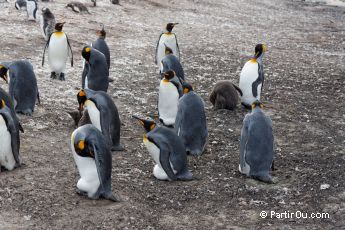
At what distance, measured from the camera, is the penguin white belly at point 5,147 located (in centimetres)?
541

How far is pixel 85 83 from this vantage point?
8078 millimetres

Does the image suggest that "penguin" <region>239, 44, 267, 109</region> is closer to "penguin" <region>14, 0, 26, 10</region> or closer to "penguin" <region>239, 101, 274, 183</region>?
"penguin" <region>239, 101, 274, 183</region>

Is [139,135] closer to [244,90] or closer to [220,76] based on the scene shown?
[244,90]

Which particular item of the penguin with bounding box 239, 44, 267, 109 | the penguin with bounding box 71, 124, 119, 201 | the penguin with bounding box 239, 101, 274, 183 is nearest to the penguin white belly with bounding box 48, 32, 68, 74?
the penguin with bounding box 239, 44, 267, 109

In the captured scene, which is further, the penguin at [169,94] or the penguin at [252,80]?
the penguin at [252,80]

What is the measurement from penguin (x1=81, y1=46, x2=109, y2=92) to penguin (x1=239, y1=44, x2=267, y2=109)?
7.35 feet

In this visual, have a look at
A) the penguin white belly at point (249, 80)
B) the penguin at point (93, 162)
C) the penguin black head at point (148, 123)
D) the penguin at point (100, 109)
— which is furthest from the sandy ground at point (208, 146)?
the penguin black head at point (148, 123)

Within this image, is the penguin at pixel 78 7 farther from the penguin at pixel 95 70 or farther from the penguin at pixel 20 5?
the penguin at pixel 95 70

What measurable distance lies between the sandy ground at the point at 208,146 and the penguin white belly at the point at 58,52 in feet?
0.83

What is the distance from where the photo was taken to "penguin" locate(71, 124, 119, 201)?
16.3 ft

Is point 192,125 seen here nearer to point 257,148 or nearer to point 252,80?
point 257,148

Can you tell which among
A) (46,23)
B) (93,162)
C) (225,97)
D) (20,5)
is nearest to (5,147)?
(93,162)

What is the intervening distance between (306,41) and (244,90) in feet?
24.9

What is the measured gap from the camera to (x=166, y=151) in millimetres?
5668
